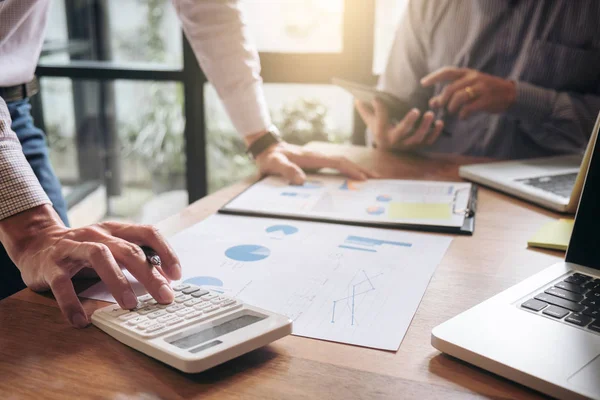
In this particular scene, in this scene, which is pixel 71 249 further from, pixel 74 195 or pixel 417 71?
pixel 74 195

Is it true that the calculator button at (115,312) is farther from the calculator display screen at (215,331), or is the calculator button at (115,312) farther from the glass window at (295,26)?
the glass window at (295,26)

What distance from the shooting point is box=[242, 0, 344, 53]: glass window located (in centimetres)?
211

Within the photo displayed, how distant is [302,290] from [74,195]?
246 centimetres

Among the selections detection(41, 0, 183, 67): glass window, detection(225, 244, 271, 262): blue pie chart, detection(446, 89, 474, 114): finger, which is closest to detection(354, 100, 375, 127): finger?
detection(446, 89, 474, 114): finger

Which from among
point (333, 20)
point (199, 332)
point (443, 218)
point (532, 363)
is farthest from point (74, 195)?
point (532, 363)

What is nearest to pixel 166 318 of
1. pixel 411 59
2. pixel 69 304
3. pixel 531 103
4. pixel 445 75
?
pixel 69 304

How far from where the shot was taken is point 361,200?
3.54 ft

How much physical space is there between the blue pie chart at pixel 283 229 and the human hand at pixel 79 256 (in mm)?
239

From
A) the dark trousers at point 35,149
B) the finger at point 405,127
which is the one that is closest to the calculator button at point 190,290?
the dark trousers at point 35,149

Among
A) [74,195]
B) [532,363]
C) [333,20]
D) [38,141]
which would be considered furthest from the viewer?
[74,195]

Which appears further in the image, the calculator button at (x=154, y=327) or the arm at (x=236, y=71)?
the arm at (x=236, y=71)

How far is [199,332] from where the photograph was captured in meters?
0.56

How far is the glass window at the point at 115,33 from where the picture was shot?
2.48m

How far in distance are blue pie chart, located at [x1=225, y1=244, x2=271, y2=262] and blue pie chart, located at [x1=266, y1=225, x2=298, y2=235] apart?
74 millimetres
